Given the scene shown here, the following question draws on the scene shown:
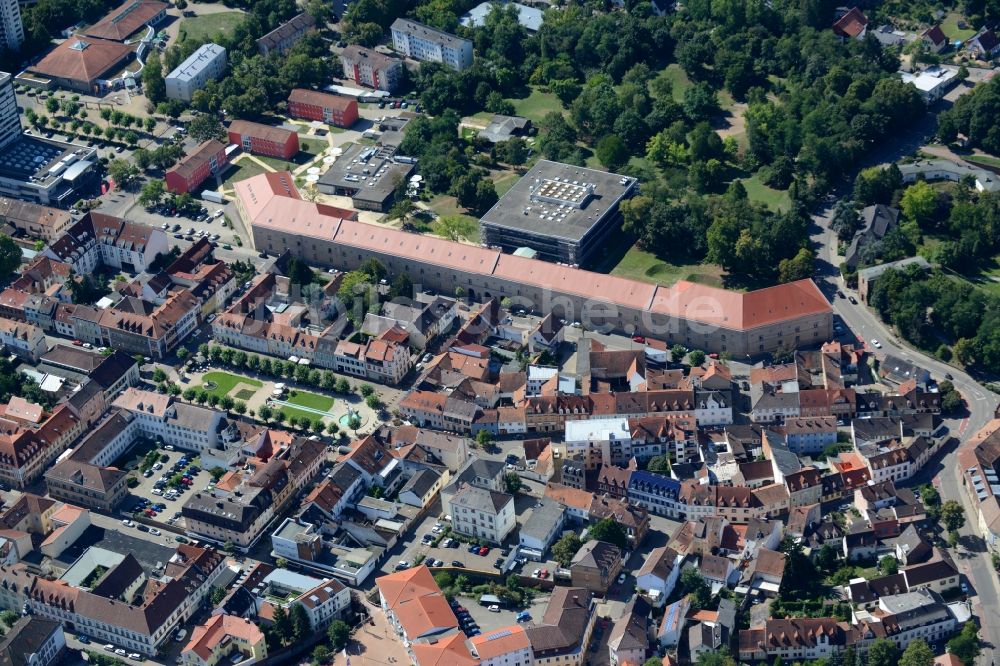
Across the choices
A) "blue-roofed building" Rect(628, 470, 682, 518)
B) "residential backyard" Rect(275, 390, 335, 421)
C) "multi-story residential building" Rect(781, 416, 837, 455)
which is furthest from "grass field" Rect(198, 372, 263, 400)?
"multi-story residential building" Rect(781, 416, 837, 455)

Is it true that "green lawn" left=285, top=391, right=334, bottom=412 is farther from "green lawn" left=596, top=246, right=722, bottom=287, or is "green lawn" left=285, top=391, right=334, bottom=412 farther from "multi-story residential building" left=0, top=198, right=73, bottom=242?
"multi-story residential building" left=0, top=198, right=73, bottom=242

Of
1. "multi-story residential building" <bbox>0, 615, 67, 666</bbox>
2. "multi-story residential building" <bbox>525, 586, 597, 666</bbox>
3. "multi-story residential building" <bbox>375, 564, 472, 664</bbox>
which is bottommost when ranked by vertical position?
"multi-story residential building" <bbox>0, 615, 67, 666</bbox>

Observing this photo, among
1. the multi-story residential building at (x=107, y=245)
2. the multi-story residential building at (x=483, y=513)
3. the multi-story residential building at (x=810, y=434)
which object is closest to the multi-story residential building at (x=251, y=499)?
the multi-story residential building at (x=483, y=513)

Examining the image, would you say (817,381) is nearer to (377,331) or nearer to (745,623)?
(745,623)

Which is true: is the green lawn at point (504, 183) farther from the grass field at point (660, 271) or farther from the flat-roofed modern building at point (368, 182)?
the grass field at point (660, 271)

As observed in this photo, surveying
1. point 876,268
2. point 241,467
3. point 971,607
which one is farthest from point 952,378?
point 241,467

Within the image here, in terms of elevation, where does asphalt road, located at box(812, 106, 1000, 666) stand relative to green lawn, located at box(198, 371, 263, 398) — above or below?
above

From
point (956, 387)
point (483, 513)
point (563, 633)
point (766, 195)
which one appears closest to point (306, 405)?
point (483, 513)
